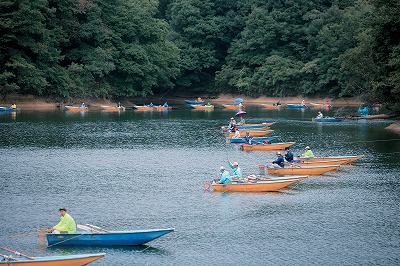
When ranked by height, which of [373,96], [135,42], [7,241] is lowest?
[7,241]

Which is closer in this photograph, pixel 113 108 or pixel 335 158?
pixel 335 158

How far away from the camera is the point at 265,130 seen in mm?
70375

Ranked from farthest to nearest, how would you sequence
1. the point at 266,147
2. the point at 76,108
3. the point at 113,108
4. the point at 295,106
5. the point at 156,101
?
1. the point at 156,101
2. the point at 295,106
3. the point at 113,108
4. the point at 76,108
5. the point at 266,147

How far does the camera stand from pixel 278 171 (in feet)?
151

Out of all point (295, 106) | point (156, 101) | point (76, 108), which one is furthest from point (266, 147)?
point (156, 101)

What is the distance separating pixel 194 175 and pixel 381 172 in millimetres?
11996

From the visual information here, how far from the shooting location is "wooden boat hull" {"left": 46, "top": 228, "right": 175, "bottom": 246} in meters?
29.6

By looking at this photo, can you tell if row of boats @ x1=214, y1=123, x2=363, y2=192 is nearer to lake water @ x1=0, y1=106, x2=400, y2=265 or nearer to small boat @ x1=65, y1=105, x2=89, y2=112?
lake water @ x1=0, y1=106, x2=400, y2=265

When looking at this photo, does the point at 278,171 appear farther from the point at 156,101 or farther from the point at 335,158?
the point at 156,101

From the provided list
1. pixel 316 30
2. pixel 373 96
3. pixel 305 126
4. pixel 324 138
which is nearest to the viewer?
pixel 324 138

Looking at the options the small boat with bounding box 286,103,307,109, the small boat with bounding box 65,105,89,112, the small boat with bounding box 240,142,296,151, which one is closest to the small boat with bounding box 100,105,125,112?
the small boat with bounding box 65,105,89,112

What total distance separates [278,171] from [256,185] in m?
5.61

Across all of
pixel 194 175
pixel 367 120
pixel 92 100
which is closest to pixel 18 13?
pixel 92 100

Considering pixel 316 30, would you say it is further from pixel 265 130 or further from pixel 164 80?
pixel 265 130
